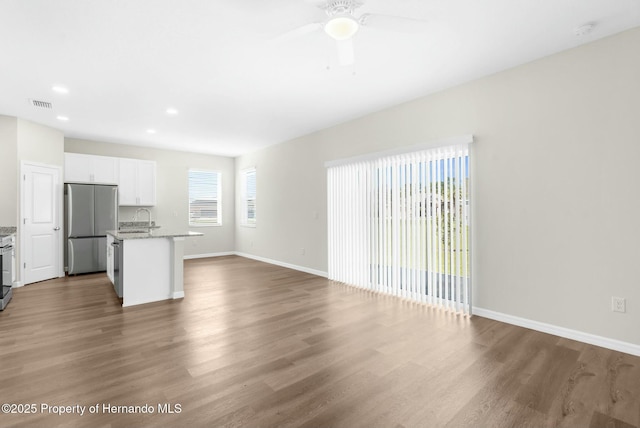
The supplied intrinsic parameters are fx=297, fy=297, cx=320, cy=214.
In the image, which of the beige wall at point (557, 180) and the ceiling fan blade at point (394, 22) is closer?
the ceiling fan blade at point (394, 22)

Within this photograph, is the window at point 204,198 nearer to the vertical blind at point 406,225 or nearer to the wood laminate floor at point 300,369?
the vertical blind at point 406,225

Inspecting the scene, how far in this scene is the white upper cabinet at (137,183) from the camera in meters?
6.75

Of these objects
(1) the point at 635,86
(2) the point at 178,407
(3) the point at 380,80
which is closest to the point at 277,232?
(3) the point at 380,80

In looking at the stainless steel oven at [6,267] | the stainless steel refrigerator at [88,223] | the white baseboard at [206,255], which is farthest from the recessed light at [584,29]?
the white baseboard at [206,255]

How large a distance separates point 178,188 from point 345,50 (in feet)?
21.7

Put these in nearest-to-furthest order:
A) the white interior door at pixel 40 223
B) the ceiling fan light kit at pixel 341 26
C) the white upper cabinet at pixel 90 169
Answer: the ceiling fan light kit at pixel 341 26
the white interior door at pixel 40 223
the white upper cabinet at pixel 90 169

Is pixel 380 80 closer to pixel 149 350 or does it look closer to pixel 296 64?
pixel 296 64

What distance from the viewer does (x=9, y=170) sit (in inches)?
193

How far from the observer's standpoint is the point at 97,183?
6133 mm

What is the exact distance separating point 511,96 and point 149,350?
4.53m

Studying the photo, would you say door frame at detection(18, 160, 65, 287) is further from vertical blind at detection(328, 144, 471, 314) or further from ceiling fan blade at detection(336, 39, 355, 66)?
ceiling fan blade at detection(336, 39, 355, 66)

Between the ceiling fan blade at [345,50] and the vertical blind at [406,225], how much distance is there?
74.7 inches

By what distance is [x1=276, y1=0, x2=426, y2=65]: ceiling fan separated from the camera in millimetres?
2137

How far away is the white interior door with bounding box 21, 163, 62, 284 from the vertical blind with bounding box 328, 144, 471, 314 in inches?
205
